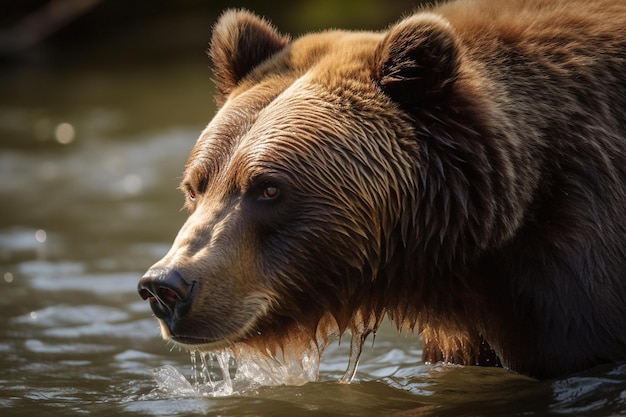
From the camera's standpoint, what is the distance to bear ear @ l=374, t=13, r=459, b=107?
16.1ft

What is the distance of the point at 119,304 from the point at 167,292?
3623 mm

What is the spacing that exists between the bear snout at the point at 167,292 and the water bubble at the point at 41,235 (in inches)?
213

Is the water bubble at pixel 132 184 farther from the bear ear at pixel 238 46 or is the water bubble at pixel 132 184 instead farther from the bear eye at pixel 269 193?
the bear eye at pixel 269 193

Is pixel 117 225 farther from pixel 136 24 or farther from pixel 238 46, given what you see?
pixel 136 24

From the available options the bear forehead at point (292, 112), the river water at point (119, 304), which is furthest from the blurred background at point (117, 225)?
the bear forehead at point (292, 112)

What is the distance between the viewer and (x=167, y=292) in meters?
4.71

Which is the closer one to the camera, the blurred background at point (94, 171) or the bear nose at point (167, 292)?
the bear nose at point (167, 292)

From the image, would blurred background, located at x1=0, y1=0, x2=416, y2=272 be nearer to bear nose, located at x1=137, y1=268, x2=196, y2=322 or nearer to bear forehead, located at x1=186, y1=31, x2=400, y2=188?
bear forehead, located at x1=186, y1=31, x2=400, y2=188

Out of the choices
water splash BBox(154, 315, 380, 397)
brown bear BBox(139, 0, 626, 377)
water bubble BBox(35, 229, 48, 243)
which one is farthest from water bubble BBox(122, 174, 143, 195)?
brown bear BBox(139, 0, 626, 377)

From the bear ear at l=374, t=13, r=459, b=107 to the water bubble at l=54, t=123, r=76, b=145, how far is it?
897cm

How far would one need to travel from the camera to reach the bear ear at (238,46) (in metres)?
5.82

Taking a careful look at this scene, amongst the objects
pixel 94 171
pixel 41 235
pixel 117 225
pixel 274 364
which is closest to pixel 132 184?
pixel 94 171

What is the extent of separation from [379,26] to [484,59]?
14.0m

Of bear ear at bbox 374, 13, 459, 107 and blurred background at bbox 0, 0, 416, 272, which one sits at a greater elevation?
blurred background at bbox 0, 0, 416, 272
